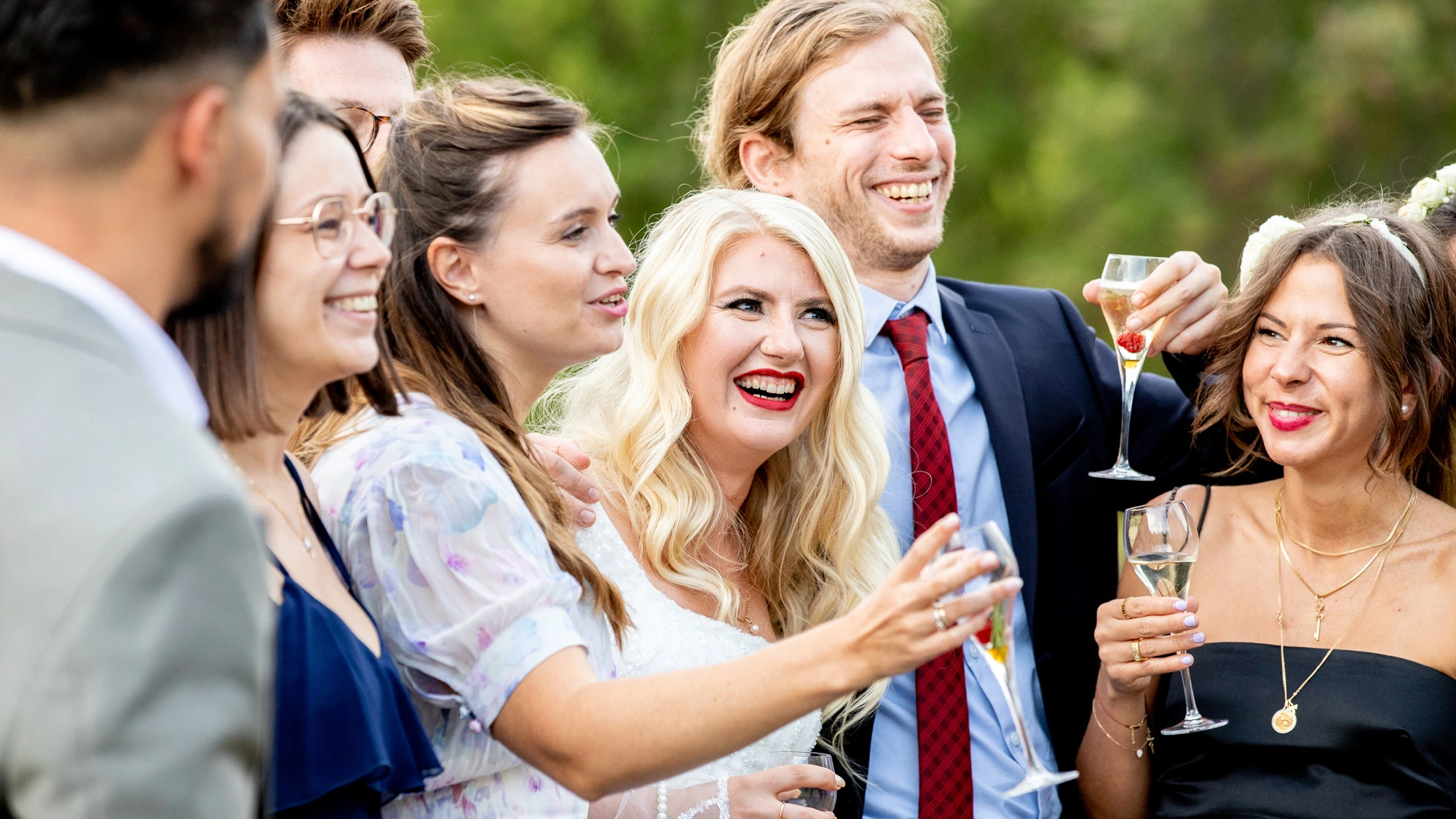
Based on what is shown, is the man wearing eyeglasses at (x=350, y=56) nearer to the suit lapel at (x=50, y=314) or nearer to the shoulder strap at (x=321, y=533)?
the shoulder strap at (x=321, y=533)

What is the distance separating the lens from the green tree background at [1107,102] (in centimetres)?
1492

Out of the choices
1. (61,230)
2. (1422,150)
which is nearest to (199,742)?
(61,230)

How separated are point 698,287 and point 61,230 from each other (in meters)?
2.43

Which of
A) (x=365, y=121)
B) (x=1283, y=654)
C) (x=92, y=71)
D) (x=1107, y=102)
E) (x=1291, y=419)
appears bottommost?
(x=1283, y=654)

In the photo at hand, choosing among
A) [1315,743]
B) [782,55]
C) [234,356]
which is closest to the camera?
[234,356]

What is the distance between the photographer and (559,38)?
60.3 feet

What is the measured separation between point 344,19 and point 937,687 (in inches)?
119

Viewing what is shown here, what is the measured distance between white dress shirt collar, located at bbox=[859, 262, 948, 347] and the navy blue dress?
240 cm

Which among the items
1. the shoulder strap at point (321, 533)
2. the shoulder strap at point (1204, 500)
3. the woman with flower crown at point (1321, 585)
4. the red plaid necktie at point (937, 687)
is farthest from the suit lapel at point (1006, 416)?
the shoulder strap at point (321, 533)

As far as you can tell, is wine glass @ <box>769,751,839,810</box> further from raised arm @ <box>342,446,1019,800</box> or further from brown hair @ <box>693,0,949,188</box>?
brown hair @ <box>693,0,949,188</box>

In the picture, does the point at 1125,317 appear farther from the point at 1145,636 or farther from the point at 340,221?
the point at 340,221

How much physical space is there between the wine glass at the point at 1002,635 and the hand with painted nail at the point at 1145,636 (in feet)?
3.39

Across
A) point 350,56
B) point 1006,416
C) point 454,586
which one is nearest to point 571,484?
point 454,586

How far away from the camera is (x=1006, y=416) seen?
14.1 ft
